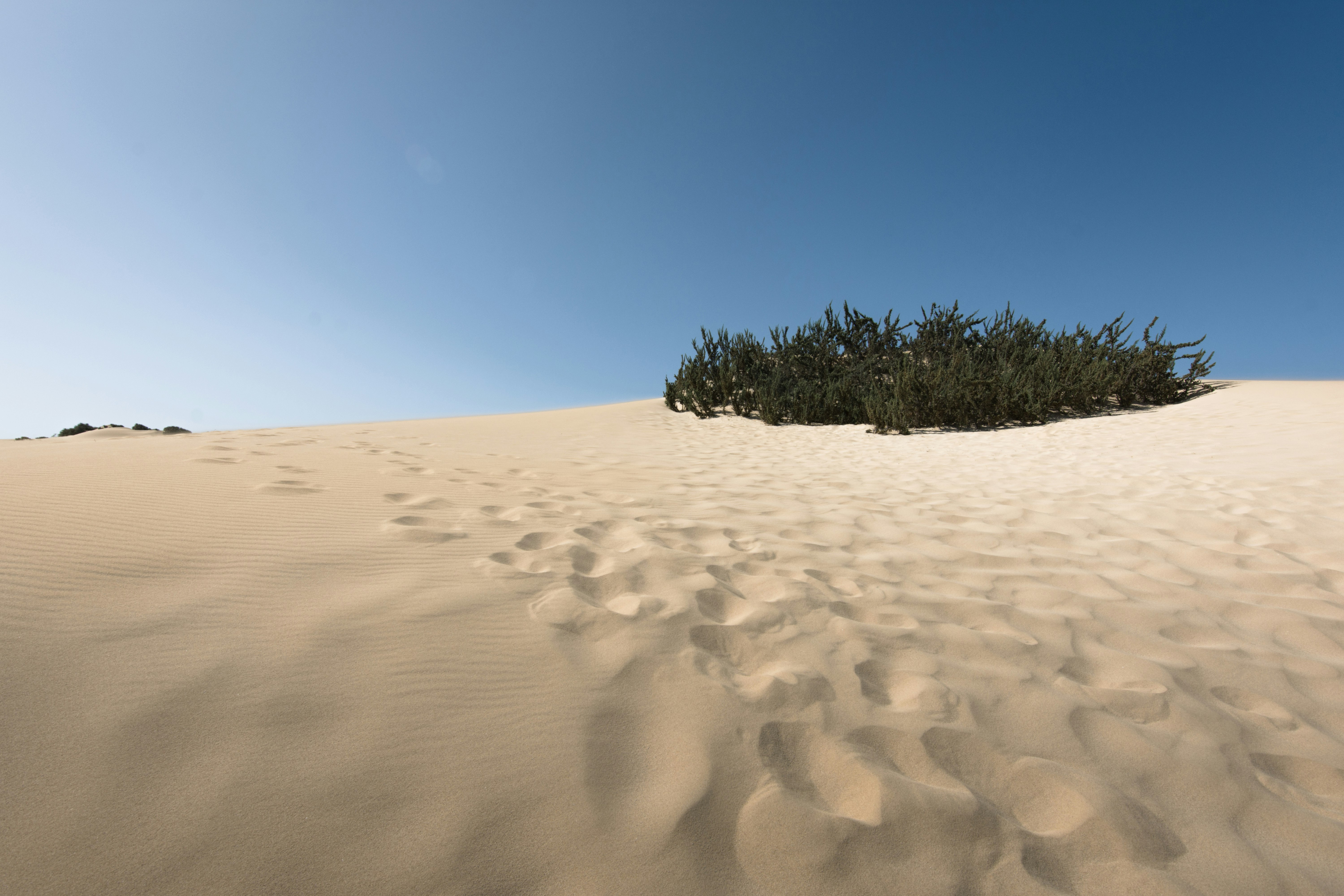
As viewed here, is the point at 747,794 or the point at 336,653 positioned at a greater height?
the point at 336,653

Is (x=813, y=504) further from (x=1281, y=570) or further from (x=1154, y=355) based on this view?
(x=1154, y=355)

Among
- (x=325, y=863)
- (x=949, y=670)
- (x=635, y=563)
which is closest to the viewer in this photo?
(x=325, y=863)

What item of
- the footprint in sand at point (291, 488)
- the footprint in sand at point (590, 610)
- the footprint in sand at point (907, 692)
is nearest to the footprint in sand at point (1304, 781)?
the footprint in sand at point (907, 692)

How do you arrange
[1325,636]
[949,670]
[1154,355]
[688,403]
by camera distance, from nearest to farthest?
[949,670]
[1325,636]
[1154,355]
[688,403]

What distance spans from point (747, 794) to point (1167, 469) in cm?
618

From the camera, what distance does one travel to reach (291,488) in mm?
3256

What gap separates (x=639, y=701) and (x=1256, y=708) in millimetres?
1857

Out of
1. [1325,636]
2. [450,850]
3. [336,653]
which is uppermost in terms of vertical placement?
[336,653]

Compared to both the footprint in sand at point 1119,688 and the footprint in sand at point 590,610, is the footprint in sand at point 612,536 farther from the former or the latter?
the footprint in sand at point 1119,688

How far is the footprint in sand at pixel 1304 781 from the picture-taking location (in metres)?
1.25

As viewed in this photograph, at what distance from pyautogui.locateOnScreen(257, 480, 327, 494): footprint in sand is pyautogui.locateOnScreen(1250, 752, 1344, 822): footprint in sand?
13.3 feet

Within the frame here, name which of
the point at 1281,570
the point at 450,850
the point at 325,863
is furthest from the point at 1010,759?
the point at 1281,570

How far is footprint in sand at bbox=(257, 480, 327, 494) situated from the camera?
313cm

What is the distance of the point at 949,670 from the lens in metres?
1.75
